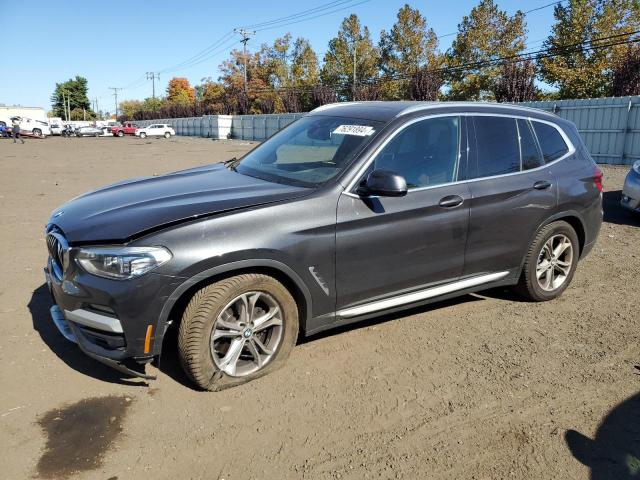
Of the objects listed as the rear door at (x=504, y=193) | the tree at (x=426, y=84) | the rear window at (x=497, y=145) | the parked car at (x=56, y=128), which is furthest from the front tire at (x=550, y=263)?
the parked car at (x=56, y=128)

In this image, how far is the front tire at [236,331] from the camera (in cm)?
312

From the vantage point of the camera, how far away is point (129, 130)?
66250 mm

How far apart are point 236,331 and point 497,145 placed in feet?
8.95

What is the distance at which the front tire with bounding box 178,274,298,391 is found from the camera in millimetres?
3119

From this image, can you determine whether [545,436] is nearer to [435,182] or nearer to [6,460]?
[435,182]

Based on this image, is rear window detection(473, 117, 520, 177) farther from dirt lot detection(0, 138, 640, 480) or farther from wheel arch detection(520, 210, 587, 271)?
dirt lot detection(0, 138, 640, 480)

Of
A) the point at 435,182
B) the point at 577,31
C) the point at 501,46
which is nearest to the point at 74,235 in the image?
the point at 435,182

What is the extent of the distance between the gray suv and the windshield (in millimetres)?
16

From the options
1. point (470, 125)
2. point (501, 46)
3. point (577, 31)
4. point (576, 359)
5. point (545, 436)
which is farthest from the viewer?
point (501, 46)

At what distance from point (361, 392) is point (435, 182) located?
5.55ft

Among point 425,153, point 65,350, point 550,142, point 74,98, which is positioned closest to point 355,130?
point 425,153

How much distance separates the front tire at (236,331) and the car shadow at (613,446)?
1850 mm

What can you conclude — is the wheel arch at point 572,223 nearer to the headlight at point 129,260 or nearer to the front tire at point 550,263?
the front tire at point 550,263

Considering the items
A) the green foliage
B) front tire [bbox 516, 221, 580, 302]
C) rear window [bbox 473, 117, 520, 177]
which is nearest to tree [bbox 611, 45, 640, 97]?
the green foliage
